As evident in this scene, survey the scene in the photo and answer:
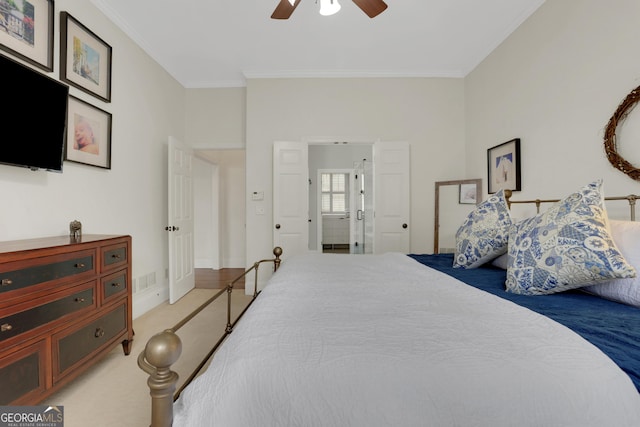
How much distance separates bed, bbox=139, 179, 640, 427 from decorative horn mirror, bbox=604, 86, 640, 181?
1321 mm

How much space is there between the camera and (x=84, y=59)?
2.34m

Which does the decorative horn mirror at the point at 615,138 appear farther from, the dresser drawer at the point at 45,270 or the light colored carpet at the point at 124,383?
the dresser drawer at the point at 45,270

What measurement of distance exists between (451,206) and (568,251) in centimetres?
250

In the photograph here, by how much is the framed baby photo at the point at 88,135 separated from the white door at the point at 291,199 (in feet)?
6.02

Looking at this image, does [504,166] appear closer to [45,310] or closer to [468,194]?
[468,194]

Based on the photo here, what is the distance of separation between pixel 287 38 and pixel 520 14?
2312mm

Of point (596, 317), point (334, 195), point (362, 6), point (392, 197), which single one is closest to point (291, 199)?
point (392, 197)

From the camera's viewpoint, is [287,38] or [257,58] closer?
[287,38]

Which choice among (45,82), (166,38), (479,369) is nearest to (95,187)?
(45,82)

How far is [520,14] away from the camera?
267cm

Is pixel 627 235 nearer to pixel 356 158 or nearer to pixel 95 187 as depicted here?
pixel 95 187

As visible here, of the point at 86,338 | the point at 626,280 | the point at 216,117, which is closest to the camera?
the point at 626,280

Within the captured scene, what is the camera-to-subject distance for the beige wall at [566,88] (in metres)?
1.82

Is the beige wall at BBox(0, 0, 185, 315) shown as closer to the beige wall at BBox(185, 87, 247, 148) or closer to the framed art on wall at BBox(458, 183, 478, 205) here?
the beige wall at BBox(185, 87, 247, 148)
